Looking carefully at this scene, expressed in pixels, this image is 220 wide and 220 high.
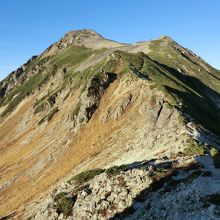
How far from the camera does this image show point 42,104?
13362cm

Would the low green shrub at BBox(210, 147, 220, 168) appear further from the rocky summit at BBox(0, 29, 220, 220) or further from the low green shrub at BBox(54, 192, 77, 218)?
the low green shrub at BBox(54, 192, 77, 218)

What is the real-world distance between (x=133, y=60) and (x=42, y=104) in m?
42.8

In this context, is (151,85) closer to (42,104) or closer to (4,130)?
(42,104)

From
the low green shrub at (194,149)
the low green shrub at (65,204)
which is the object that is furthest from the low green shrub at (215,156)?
the low green shrub at (65,204)

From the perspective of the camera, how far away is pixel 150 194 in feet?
126

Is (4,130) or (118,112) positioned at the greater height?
(4,130)

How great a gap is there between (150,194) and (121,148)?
27.3m

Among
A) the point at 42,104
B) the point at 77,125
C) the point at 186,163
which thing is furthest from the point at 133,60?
the point at 186,163

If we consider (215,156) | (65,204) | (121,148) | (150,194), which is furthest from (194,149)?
(121,148)

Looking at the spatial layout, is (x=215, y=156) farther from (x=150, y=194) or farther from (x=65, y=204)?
(x=65, y=204)

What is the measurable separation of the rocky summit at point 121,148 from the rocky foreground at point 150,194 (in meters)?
0.10

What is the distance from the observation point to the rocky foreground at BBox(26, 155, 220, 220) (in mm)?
33156

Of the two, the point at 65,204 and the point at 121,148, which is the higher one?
the point at 121,148

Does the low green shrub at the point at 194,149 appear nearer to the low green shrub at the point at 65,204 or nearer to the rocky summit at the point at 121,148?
the rocky summit at the point at 121,148
